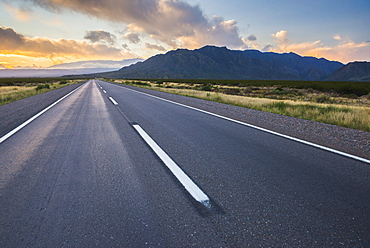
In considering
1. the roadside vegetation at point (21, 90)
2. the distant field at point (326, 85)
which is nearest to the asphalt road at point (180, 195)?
the roadside vegetation at point (21, 90)

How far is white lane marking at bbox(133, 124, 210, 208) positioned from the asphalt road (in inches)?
2.0

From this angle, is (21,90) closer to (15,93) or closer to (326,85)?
(15,93)

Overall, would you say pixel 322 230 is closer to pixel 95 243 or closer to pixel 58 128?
pixel 95 243

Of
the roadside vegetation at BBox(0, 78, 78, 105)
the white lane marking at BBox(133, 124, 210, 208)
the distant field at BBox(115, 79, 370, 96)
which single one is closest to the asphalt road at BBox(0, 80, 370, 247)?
the white lane marking at BBox(133, 124, 210, 208)

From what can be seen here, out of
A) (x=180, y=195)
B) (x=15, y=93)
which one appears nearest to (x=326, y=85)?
(x=180, y=195)

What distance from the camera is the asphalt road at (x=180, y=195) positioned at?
188cm

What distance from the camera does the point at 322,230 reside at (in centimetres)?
196

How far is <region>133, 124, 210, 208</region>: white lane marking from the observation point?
2426 millimetres

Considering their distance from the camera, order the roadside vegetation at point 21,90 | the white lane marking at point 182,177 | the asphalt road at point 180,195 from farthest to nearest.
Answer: the roadside vegetation at point 21,90
the white lane marking at point 182,177
the asphalt road at point 180,195

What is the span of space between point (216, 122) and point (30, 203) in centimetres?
548

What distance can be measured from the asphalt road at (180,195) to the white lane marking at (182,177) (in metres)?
0.05

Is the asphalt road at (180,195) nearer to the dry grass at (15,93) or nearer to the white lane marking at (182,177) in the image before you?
the white lane marking at (182,177)

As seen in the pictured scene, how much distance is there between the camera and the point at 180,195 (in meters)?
2.51

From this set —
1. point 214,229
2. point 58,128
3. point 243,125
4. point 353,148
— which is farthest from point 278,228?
point 58,128
